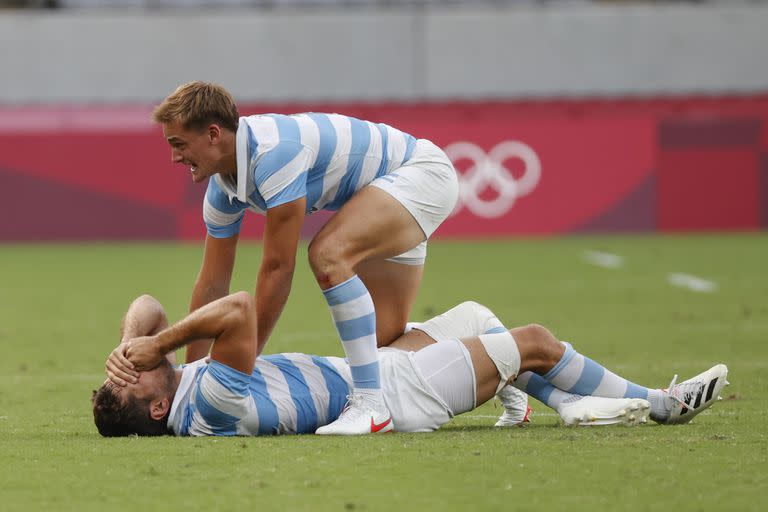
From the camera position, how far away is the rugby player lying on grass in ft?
19.6

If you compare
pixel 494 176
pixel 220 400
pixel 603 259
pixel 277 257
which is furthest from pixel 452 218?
pixel 220 400

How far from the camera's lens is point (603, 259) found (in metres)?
18.3

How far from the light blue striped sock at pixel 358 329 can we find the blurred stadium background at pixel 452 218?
33cm

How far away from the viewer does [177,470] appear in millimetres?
5488

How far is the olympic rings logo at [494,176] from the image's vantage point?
839 inches

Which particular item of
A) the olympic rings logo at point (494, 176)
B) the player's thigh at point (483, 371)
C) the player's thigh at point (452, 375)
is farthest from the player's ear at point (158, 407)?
the olympic rings logo at point (494, 176)

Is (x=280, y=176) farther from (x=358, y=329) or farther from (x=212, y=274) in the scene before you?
(x=212, y=274)

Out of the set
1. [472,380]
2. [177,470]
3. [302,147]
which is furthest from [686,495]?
[302,147]

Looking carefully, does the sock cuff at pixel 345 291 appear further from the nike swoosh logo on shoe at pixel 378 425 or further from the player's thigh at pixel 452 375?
the nike swoosh logo on shoe at pixel 378 425

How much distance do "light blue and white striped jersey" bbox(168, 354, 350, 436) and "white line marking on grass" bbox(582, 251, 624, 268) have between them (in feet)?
37.0

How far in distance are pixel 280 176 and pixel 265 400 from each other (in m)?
0.96

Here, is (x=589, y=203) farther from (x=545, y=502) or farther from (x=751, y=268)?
(x=545, y=502)

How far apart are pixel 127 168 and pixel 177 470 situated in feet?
56.0

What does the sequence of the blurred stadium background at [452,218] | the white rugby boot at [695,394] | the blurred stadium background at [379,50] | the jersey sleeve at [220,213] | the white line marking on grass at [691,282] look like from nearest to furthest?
the blurred stadium background at [452,218] → the white rugby boot at [695,394] → the jersey sleeve at [220,213] → the white line marking on grass at [691,282] → the blurred stadium background at [379,50]
